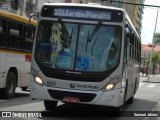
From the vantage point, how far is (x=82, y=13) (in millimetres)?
12039

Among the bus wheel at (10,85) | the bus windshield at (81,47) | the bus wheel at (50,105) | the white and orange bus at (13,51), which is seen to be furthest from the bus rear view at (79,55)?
the bus wheel at (10,85)

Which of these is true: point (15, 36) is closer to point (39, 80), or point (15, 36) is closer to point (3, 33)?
point (3, 33)

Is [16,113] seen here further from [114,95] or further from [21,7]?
[21,7]

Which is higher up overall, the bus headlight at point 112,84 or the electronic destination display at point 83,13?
the electronic destination display at point 83,13

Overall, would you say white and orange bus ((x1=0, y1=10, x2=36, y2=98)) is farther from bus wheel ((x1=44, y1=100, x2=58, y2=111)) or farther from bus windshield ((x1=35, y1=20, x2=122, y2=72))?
bus windshield ((x1=35, y1=20, x2=122, y2=72))

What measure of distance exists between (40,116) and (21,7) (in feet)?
87.7

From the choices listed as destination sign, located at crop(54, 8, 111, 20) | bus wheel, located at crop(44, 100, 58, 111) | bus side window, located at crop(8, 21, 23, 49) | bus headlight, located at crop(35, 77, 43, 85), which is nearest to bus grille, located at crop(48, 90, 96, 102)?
bus headlight, located at crop(35, 77, 43, 85)

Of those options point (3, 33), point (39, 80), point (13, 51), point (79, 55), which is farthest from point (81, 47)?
point (13, 51)

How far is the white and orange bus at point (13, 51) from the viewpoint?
15883 millimetres

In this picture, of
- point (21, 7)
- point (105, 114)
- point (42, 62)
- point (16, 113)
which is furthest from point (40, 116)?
point (21, 7)

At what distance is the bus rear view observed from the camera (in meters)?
11.5

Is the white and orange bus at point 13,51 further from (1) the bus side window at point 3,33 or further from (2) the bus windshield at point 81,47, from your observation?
(2) the bus windshield at point 81,47

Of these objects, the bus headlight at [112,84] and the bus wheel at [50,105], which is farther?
the bus wheel at [50,105]

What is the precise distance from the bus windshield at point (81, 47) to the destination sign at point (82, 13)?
21 cm
